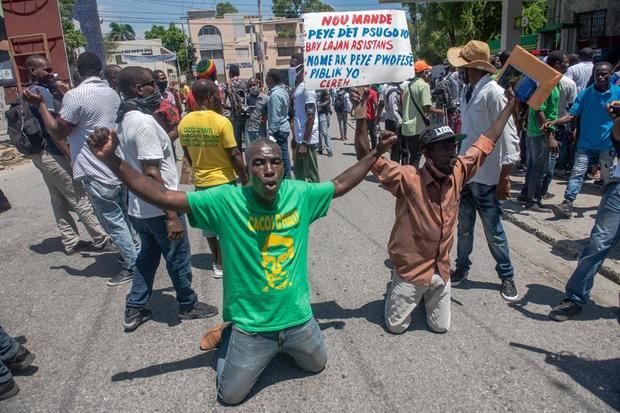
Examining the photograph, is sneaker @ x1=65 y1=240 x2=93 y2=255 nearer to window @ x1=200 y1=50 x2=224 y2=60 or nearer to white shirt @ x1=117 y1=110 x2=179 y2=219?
white shirt @ x1=117 y1=110 x2=179 y2=219

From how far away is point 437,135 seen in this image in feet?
10.5

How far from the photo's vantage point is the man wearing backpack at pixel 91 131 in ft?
13.9

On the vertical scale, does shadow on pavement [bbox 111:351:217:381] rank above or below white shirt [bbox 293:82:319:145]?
below

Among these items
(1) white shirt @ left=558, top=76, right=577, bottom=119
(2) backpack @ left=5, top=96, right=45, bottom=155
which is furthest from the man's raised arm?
(1) white shirt @ left=558, top=76, right=577, bottom=119

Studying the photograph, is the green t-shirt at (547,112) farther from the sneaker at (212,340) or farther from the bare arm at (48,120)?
the bare arm at (48,120)

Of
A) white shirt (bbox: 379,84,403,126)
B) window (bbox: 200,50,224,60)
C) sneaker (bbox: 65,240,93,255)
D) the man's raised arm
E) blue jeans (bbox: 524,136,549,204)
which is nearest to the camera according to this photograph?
the man's raised arm

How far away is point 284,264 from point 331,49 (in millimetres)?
1786

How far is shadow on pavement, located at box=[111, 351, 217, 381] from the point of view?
10.0ft

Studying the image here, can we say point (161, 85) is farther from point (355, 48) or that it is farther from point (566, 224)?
point (566, 224)

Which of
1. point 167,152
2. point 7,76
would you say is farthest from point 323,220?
point 7,76

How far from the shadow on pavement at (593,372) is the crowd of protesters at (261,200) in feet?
1.72

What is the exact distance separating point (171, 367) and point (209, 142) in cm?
201

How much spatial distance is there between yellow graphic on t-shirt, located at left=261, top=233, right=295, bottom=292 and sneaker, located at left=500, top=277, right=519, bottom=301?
2107 millimetres

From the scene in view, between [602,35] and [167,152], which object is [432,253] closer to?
[167,152]
